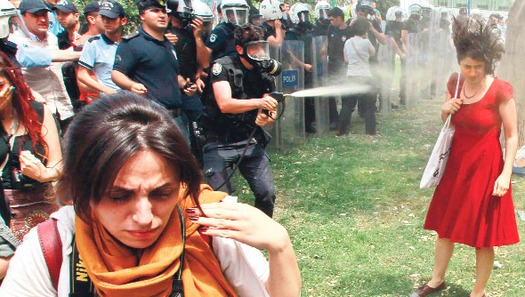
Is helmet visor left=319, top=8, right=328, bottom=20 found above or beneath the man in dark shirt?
above

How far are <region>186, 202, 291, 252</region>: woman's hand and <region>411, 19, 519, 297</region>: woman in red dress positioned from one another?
8.43 feet

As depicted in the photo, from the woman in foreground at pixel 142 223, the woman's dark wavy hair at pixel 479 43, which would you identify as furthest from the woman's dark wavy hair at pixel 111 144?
the woman's dark wavy hair at pixel 479 43

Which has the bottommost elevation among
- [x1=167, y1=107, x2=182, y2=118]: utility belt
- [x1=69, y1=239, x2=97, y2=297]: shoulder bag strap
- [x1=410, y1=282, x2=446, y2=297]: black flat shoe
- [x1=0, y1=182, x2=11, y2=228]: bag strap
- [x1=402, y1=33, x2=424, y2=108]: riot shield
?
[x1=402, y1=33, x2=424, y2=108]: riot shield

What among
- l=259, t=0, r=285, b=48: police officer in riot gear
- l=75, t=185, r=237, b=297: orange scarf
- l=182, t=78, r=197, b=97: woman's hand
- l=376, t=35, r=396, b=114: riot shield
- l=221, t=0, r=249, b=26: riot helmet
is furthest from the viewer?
l=376, t=35, r=396, b=114: riot shield

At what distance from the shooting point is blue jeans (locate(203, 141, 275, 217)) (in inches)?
181

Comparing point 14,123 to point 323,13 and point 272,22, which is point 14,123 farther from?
point 323,13

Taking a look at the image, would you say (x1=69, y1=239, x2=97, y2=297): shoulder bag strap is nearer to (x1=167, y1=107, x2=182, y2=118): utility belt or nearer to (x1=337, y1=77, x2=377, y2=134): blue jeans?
(x1=167, y1=107, x2=182, y2=118): utility belt

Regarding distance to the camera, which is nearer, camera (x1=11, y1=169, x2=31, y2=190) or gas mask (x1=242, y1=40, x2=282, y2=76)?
camera (x1=11, y1=169, x2=31, y2=190)

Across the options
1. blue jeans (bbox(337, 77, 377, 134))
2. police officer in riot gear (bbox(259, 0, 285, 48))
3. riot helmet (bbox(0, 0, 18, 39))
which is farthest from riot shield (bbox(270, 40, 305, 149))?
riot helmet (bbox(0, 0, 18, 39))

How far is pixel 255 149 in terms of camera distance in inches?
184

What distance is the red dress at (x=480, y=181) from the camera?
379 cm

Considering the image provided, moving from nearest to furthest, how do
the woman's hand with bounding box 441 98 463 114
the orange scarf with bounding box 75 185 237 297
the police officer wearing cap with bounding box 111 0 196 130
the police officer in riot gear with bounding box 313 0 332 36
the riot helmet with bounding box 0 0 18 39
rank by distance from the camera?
the orange scarf with bounding box 75 185 237 297 → the woman's hand with bounding box 441 98 463 114 → the riot helmet with bounding box 0 0 18 39 → the police officer wearing cap with bounding box 111 0 196 130 → the police officer in riot gear with bounding box 313 0 332 36

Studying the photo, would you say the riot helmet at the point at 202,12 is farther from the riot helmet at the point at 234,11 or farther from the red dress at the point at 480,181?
the red dress at the point at 480,181

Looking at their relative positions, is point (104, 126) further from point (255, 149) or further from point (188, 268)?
point (255, 149)
